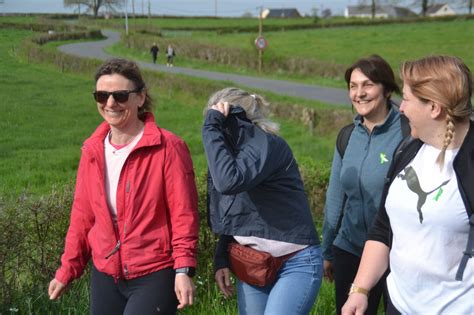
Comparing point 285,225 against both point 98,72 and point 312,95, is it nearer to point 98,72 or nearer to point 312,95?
point 98,72

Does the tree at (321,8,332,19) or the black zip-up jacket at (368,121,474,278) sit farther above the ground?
the tree at (321,8,332,19)

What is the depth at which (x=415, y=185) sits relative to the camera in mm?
2422

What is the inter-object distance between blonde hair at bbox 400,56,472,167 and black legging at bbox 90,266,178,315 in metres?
1.38

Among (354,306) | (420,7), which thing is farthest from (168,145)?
(420,7)

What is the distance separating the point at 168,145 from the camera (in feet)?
10.2

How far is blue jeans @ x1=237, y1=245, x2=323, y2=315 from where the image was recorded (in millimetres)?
3115

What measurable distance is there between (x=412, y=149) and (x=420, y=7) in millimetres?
83044

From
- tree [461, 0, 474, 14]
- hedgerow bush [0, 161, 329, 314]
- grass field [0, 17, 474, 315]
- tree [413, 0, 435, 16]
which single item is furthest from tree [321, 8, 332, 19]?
hedgerow bush [0, 161, 329, 314]

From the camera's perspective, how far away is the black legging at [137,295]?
3025 millimetres

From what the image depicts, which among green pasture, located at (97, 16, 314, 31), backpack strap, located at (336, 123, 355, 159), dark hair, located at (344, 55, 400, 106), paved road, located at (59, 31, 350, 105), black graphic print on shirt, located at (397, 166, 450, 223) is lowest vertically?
paved road, located at (59, 31, 350, 105)

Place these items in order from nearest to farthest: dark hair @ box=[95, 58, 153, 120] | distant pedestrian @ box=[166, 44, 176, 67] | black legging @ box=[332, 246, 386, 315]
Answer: dark hair @ box=[95, 58, 153, 120] → black legging @ box=[332, 246, 386, 315] → distant pedestrian @ box=[166, 44, 176, 67]

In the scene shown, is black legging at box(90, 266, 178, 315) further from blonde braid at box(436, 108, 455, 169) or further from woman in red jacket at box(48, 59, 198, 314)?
blonde braid at box(436, 108, 455, 169)

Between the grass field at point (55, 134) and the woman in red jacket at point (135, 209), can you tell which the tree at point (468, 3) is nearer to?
the grass field at point (55, 134)

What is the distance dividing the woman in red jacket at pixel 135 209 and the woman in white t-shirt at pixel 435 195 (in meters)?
1.01
